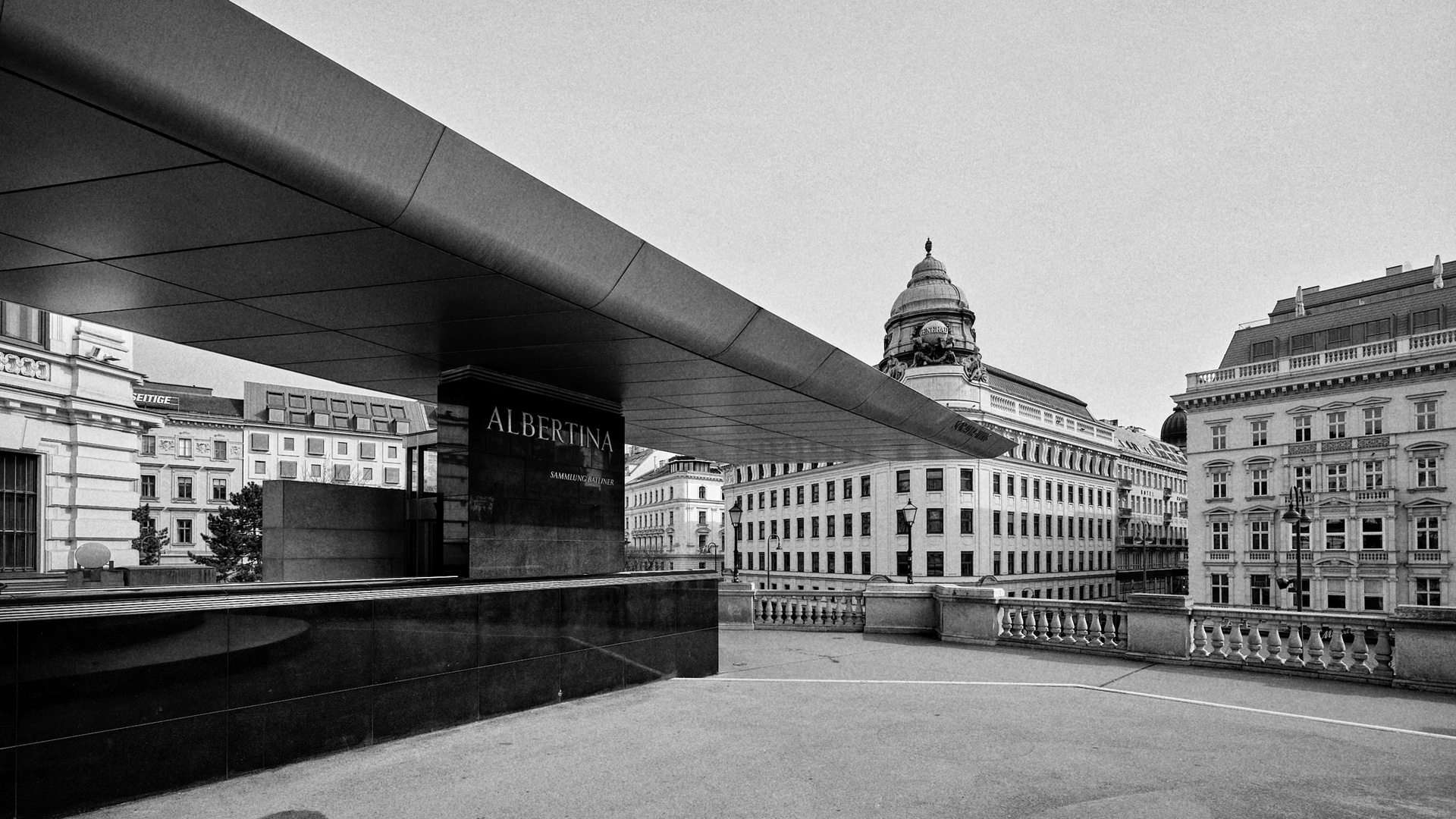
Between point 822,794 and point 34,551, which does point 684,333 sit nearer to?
point 822,794

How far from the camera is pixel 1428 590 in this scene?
6325 cm

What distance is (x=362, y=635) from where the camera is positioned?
29.2ft

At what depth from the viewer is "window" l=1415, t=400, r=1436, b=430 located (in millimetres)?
64438

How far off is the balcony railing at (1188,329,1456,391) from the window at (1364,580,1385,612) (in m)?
15.7

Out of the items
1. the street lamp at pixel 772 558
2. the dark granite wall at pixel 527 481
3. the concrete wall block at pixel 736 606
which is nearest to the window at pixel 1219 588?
the street lamp at pixel 772 558

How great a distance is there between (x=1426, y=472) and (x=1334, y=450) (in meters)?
5.58

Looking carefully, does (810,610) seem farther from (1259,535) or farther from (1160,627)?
(1259,535)

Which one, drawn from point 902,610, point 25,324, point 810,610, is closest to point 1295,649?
point 902,610

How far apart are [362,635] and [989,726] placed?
261 inches

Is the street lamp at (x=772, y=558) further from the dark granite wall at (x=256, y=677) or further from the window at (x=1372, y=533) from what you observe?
the dark granite wall at (x=256, y=677)

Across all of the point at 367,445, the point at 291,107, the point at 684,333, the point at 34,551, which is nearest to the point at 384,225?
the point at 291,107

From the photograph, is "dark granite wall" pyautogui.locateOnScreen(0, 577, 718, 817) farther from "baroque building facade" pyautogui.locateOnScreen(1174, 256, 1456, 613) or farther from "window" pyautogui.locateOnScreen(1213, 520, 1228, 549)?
"window" pyautogui.locateOnScreen(1213, 520, 1228, 549)

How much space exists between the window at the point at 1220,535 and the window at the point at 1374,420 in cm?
1244

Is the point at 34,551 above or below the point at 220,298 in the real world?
below
